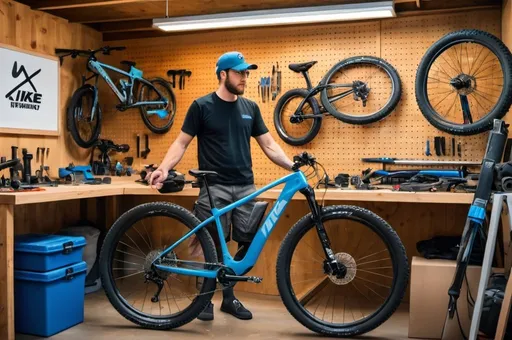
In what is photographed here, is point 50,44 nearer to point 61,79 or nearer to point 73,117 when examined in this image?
point 61,79

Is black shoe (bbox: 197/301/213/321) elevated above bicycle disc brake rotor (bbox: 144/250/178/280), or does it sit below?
below

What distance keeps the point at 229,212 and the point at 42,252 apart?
1148 millimetres

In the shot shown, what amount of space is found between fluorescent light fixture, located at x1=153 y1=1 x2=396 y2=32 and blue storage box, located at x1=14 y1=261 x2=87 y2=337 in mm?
1843

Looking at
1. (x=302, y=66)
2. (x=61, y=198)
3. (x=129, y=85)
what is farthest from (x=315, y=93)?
(x=61, y=198)

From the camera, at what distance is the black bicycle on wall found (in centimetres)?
393

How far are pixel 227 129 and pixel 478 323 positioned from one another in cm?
180

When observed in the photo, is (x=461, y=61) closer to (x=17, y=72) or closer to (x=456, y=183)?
(x=456, y=183)

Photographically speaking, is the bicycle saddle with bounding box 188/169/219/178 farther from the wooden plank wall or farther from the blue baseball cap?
the wooden plank wall

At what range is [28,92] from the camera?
157 inches

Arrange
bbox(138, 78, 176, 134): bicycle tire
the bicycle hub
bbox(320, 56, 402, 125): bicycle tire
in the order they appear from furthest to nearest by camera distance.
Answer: bbox(138, 78, 176, 134): bicycle tire < bbox(320, 56, 402, 125): bicycle tire < the bicycle hub

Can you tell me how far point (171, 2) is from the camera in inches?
157

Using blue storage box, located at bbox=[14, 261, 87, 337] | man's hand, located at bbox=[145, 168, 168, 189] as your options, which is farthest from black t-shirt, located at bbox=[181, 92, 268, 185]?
blue storage box, located at bbox=[14, 261, 87, 337]

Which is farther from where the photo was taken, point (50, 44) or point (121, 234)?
point (50, 44)

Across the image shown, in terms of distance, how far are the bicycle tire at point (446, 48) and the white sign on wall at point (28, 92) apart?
2816 millimetres
